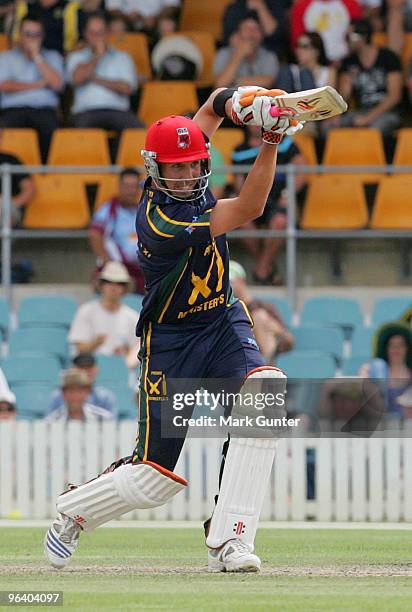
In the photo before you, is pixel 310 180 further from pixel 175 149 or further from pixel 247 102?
pixel 247 102

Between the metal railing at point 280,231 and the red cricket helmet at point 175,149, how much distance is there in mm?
7177

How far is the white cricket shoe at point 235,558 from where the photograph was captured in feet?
24.0

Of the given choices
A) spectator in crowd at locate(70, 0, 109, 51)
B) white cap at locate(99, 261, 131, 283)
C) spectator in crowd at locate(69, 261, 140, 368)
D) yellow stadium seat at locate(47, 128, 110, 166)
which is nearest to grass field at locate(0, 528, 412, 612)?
spectator in crowd at locate(69, 261, 140, 368)

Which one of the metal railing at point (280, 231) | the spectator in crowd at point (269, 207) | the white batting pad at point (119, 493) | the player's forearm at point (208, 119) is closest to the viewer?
the white batting pad at point (119, 493)

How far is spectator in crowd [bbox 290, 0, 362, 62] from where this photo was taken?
16.4 m

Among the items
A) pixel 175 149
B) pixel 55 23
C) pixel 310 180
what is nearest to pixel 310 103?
pixel 175 149

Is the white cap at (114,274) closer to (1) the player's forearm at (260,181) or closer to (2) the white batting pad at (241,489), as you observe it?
(2) the white batting pad at (241,489)

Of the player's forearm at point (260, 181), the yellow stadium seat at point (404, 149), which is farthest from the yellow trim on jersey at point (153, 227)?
the yellow stadium seat at point (404, 149)

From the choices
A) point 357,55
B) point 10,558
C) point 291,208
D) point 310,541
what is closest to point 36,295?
point 291,208

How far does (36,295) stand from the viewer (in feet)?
49.6

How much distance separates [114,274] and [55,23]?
12.3 ft

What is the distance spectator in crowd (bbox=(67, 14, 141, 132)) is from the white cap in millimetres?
2274

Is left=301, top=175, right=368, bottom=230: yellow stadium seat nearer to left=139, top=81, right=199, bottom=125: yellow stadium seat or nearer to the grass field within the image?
left=139, top=81, right=199, bottom=125: yellow stadium seat

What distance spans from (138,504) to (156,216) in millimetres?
1356
